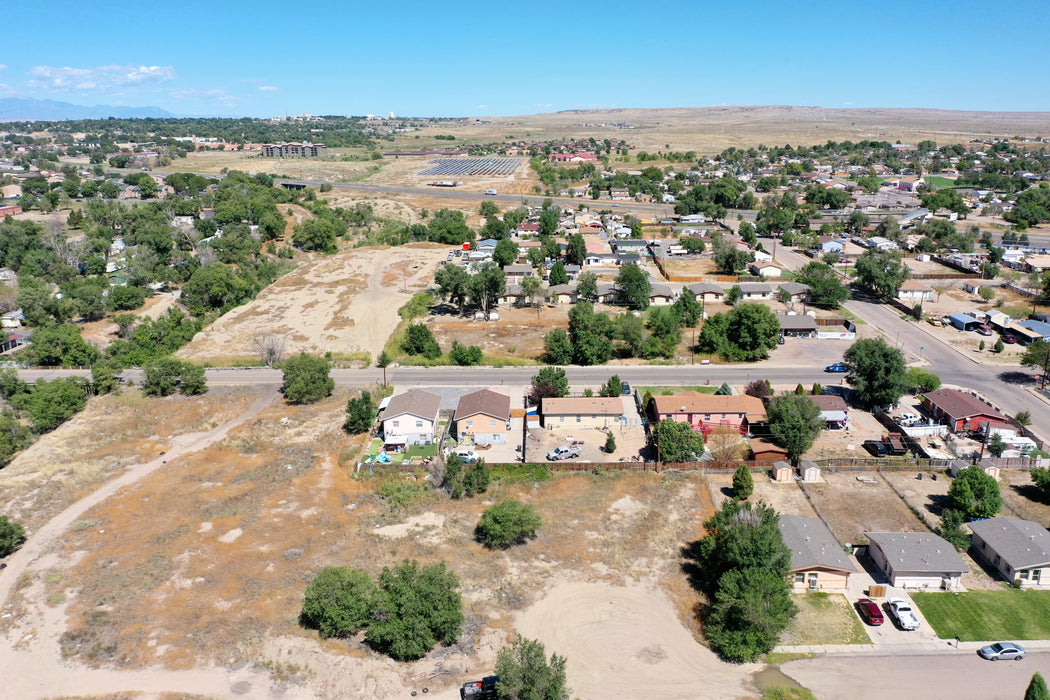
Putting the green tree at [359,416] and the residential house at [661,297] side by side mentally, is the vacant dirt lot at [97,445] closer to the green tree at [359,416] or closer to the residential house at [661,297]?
the green tree at [359,416]

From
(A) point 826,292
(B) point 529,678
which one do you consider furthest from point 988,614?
(A) point 826,292

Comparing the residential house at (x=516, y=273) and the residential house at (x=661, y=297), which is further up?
the residential house at (x=516, y=273)

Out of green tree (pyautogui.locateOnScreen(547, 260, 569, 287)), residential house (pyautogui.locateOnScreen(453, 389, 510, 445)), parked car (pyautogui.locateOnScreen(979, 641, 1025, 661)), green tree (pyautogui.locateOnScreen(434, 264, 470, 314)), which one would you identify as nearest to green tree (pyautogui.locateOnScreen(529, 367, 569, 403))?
residential house (pyautogui.locateOnScreen(453, 389, 510, 445))

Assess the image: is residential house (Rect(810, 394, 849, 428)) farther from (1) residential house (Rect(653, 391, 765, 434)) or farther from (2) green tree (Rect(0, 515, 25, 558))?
(2) green tree (Rect(0, 515, 25, 558))

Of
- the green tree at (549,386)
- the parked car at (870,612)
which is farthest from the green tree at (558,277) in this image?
the parked car at (870,612)

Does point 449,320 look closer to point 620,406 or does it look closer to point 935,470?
point 620,406

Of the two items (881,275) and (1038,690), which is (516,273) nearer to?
(881,275)
